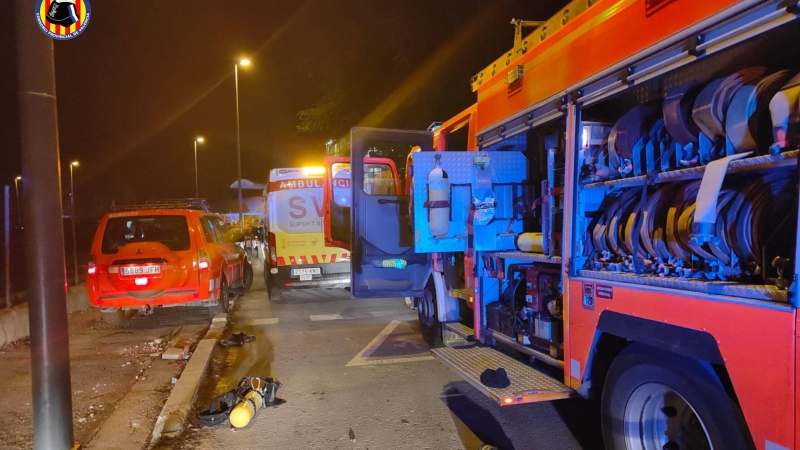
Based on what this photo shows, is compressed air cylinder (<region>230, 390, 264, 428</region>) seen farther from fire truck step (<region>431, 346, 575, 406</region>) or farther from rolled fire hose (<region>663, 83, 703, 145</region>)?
rolled fire hose (<region>663, 83, 703, 145</region>)

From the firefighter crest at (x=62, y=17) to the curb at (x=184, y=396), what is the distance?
118 inches

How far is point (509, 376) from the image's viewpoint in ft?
13.3

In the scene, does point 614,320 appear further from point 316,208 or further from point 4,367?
point 316,208

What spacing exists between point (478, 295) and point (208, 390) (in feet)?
9.59

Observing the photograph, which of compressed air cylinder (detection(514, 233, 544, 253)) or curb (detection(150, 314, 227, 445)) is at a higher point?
compressed air cylinder (detection(514, 233, 544, 253))

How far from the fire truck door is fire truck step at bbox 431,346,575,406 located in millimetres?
1474

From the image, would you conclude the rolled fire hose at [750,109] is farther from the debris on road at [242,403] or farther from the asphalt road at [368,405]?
the debris on road at [242,403]

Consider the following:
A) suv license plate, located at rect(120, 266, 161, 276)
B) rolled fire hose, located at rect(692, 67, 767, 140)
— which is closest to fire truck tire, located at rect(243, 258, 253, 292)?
suv license plate, located at rect(120, 266, 161, 276)

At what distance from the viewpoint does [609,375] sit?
318 centimetres

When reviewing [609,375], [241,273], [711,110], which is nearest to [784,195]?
[711,110]

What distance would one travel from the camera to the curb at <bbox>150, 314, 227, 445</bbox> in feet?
13.5

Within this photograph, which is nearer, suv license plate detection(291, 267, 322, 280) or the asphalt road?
the asphalt road

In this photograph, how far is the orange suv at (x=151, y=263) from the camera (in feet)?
24.5

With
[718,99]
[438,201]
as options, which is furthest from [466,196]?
[718,99]
